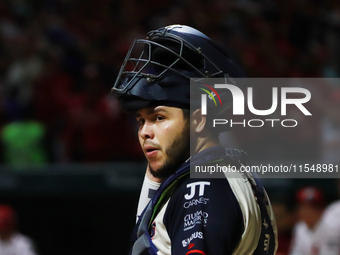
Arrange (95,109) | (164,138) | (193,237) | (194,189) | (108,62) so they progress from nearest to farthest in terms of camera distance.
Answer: (193,237)
(194,189)
(164,138)
(95,109)
(108,62)

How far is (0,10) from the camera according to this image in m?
7.88

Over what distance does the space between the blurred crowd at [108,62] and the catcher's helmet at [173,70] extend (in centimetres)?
231

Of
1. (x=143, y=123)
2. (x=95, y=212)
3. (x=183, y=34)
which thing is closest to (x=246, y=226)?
(x=143, y=123)

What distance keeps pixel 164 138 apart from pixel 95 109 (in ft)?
14.9

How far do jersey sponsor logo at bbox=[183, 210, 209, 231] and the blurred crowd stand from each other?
2.68 meters

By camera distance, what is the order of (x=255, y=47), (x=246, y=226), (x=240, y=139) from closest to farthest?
(x=246, y=226) < (x=240, y=139) < (x=255, y=47)

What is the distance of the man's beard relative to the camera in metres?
1.85

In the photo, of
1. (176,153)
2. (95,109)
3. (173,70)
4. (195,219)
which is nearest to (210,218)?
(195,219)

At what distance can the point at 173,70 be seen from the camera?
1.88 meters

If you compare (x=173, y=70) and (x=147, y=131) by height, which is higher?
(x=173, y=70)

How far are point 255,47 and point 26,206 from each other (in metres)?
3.90

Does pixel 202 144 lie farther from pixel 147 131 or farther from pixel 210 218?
pixel 210 218

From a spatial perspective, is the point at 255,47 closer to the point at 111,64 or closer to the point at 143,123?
the point at 111,64

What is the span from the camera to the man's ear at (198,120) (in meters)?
1.87
